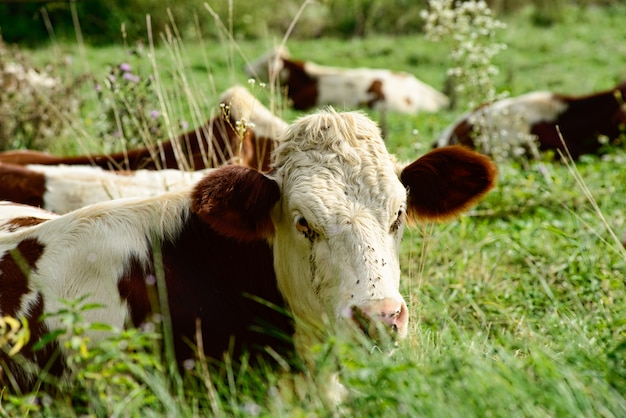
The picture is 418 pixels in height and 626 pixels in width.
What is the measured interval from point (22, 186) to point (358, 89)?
9.85 m

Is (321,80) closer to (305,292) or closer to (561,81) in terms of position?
(561,81)

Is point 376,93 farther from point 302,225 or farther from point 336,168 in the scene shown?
point 302,225

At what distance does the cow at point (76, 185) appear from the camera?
6781 mm

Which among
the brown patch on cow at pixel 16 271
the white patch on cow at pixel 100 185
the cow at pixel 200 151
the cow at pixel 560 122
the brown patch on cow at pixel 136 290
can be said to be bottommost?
the cow at pixel 560 122

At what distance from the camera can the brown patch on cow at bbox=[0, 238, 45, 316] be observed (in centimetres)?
432

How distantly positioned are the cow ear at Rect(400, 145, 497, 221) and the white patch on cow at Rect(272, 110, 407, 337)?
0.61ft

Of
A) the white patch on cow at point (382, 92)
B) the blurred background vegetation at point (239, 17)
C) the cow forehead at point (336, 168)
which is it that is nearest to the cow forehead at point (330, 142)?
the cow forehead at point (336, 168)

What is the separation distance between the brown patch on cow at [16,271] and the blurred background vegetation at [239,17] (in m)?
17.6

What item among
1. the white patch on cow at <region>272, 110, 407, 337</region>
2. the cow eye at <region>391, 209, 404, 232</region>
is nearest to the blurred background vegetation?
the white patch on cow at <region>272, 110, 407, 337</region>

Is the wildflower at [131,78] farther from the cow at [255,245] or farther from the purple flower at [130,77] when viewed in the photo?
the cow at [255,245]

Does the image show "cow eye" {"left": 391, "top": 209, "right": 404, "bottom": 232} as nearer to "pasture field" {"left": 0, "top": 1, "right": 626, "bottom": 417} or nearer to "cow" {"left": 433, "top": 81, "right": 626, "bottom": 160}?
"pasture field" {"left": 0, "top": 1, "right": 626, "bottom": 417}

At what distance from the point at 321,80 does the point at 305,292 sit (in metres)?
12.4

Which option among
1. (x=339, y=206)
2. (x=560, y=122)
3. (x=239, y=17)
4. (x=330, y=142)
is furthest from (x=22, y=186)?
(x=239, y=17)

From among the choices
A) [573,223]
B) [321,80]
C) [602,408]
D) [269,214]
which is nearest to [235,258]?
[269,214]
